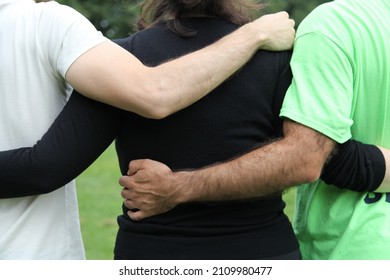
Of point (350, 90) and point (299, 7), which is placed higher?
point (350, 90)

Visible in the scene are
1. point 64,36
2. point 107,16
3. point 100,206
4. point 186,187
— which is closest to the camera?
point 64,36

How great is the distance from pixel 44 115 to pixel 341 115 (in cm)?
104

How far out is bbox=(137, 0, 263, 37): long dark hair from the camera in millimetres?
3175

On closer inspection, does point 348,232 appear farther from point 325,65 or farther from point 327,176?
point 325,65

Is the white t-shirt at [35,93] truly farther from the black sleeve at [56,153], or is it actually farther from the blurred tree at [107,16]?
the blurred tree at [107,16]

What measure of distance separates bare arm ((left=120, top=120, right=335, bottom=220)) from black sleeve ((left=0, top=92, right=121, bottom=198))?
0.75 ft

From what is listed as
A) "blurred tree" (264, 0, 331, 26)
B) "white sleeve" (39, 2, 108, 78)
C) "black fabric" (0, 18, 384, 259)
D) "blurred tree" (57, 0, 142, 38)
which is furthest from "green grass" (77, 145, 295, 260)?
"blurred tree" (264, 0, 331, 26)

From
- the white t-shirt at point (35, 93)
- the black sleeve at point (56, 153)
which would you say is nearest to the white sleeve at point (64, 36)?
the white t-shirt at point (35, 93)

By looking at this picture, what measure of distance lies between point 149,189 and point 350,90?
31.4 inches

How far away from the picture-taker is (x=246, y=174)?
3.09 m

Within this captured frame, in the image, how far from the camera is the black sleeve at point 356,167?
10.2 ft

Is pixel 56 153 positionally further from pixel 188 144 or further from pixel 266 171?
pixel 266 171

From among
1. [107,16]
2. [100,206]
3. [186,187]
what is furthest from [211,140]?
[107,16]

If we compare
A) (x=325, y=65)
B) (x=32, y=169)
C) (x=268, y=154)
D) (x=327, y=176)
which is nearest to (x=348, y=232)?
(x=327, y=176)
